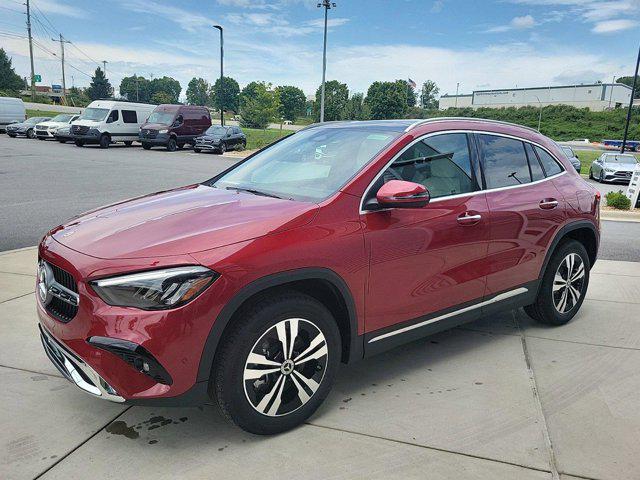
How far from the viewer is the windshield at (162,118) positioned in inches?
1138

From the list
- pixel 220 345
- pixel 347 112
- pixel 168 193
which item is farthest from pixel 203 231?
pixel 347 112

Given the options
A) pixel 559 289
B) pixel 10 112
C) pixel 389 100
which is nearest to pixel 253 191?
pixel 559 289

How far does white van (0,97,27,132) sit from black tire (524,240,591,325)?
39669 mm

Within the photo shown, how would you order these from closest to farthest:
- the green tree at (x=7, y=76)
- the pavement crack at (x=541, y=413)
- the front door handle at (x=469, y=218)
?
the pavement crack at (x=541, y=413), the front door handle at (x=469, y=218), the green tree at (x=7, y=76)

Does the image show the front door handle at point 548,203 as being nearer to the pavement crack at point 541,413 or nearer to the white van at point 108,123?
the pavement crack at point 541,413

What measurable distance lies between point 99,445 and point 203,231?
124 cm

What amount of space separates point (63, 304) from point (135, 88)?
150 metres

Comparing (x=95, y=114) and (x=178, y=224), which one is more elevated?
(x=95, y=114)

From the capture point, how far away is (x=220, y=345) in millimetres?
2643

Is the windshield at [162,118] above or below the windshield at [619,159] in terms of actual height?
above

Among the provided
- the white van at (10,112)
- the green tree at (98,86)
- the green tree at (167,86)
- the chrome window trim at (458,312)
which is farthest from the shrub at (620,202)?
the green tree at (167,86)

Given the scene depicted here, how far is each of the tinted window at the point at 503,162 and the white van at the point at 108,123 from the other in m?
27.4

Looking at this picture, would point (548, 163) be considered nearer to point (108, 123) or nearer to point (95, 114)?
point (108, 123)

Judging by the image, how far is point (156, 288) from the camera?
2.46 m
